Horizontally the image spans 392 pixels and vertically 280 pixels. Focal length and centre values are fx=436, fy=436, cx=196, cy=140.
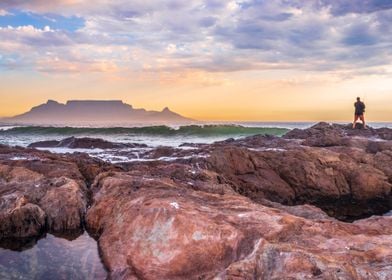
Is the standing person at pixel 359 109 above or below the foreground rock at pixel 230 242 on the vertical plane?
above

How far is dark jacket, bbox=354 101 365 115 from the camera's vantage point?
23891 millimetres

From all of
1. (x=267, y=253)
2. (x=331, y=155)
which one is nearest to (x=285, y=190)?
(x=331, y=155)

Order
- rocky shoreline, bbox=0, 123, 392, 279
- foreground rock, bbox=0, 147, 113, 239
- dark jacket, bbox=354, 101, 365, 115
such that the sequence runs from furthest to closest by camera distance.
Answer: dark jacket, bbox=354, 101, 365, 115 → foreground rock, bbox=0, 147, 113, 239 → rocky shoreline, bbox=0, 123, 392, 279

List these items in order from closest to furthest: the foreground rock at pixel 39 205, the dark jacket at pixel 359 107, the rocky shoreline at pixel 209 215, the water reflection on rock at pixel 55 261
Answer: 1. the rocky shoreline at pixel 209 215
2. the water reflection on rock at pixel 55 261
3. the foreground rock at pixel 39 205
4. the dark jacket at pixel 359 107

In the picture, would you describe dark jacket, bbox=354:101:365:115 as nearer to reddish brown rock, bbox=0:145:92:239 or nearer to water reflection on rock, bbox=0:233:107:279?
reddish brown rock, bbox=0:145:92:239

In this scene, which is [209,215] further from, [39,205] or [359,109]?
[359,109]

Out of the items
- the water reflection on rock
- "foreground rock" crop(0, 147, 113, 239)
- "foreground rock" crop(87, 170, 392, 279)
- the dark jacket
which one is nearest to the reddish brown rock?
"foreground rock" crop(0, 147, 113, 239)

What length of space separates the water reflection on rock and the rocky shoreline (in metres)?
0.24

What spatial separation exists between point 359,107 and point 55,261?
68.9 feet

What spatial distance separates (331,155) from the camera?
14930 mm

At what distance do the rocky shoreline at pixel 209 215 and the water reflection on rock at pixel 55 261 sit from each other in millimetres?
236

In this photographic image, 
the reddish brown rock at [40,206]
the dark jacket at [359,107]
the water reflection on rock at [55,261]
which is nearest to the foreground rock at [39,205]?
the reddish brown rock at [40,206]

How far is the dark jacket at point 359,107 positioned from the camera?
2389 centimetres

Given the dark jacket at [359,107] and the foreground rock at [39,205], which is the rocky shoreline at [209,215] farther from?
the dark jacket at [359,107]
